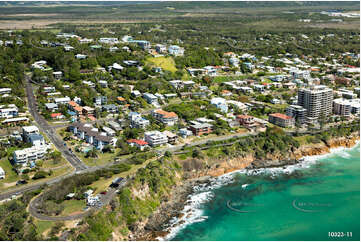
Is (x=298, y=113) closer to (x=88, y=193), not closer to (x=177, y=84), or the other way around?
(x=177, y=84)

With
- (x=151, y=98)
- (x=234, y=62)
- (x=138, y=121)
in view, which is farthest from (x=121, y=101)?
(x=234, y=62)

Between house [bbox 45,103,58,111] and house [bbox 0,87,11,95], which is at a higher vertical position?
house [bbox 0,87,11,95]

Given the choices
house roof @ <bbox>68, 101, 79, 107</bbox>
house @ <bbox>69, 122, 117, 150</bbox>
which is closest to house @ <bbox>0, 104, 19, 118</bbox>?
house roof @ <bbox>68, 101, 79, 107</bbox>

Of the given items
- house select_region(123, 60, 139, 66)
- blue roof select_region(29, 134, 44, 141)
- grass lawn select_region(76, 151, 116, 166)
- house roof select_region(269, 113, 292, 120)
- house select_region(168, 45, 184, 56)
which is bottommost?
grass lawn select_region(76, 151, 116, 166)

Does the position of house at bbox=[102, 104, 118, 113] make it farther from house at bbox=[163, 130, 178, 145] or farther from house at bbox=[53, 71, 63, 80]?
house at bbox=[53, 71, 63, 80]

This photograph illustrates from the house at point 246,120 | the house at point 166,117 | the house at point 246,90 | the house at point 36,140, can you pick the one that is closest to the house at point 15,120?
the house at point 36,140

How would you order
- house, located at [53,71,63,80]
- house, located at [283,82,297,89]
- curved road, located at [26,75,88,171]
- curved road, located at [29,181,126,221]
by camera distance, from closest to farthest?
curved road, located at [29,181,126,221] → curved road, located at [26,75,88,171] → house, located at [53,71,63,80] → house, located at [283,82,297,89]

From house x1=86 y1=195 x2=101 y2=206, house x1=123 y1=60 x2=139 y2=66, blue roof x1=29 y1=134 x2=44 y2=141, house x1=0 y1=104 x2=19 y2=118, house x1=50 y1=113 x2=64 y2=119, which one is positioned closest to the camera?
house x1=86 y1=195 x2=101 y2=206

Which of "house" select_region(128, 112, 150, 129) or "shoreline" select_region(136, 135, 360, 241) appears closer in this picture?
"shoreline" select_region(136, 135, 360, 241)
